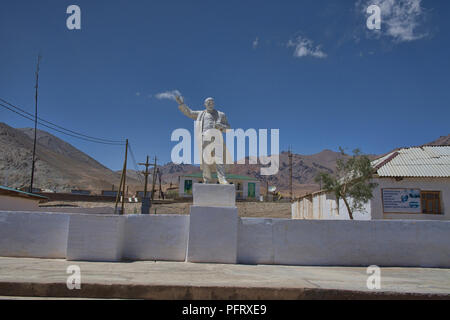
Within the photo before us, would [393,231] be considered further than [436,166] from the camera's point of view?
No

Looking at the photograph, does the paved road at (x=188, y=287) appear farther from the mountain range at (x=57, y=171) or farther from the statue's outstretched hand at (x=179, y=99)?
the mountain range at (x=57, y=171)

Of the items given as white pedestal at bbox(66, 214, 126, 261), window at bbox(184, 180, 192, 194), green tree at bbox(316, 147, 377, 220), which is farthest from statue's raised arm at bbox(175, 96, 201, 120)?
window at bbox(184, 180, 192, 194)

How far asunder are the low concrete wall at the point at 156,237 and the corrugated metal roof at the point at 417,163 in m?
13.4

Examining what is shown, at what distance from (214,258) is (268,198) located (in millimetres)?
39145

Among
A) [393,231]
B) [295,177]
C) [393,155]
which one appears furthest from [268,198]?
[295,177]

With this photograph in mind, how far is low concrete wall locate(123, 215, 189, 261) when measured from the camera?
7.31 meters

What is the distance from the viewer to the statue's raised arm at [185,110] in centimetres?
832

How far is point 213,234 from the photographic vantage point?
7.09m

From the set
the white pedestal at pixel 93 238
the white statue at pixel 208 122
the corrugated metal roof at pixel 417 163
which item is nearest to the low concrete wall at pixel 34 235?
the white pedestal at pixel 93 238

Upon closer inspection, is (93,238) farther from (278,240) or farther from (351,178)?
(351,178)

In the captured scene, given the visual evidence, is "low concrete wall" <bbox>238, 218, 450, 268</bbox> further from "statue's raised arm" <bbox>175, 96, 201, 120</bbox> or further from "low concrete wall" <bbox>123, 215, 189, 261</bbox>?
"statue's raised arm" <bbox>175, 96, 201, 120</bbox>

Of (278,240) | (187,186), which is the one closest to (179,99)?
(278,240)
